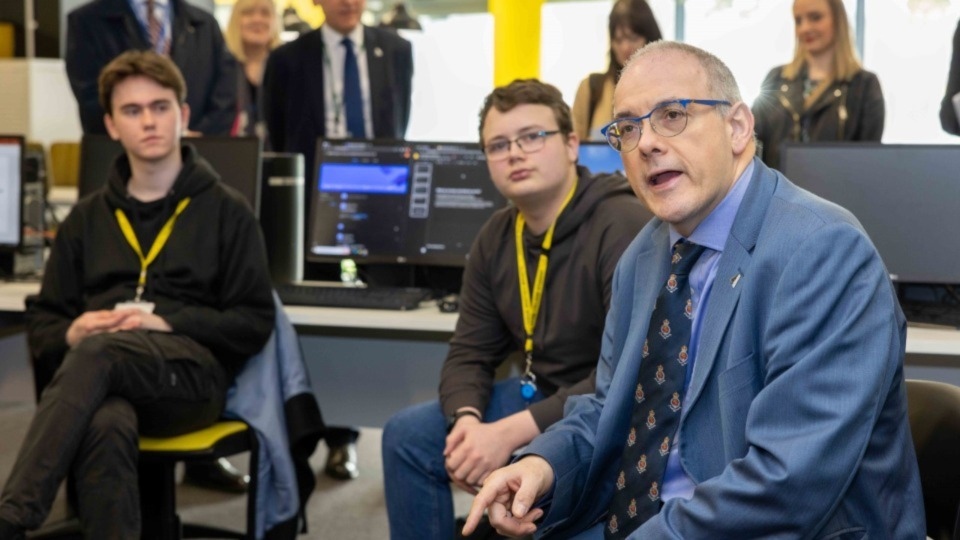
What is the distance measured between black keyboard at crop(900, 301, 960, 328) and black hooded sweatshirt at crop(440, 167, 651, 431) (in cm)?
92

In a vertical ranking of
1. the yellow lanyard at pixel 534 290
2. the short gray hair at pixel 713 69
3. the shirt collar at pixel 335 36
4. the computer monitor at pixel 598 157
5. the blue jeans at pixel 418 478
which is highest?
the shirt collar at pixel 335 36

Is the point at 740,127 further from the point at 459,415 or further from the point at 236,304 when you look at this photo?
the point at 236,304

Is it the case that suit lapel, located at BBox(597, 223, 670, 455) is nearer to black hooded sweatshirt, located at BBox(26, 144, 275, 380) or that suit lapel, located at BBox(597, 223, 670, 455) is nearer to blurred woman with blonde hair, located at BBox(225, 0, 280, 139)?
black hooded sweatshirt, located at BBox(26, 144, 275, 380)

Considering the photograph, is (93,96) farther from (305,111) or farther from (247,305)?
(247,305)

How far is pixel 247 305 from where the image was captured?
323 centimetres

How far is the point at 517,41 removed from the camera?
1082 centimetres

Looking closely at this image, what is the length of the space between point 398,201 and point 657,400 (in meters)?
2.13

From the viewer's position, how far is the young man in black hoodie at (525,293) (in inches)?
108

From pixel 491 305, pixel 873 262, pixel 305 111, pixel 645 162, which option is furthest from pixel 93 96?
pixel 873 262

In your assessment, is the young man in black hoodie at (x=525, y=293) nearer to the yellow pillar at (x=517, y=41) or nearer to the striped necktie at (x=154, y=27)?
the striped necktie at (x=154, y=27)

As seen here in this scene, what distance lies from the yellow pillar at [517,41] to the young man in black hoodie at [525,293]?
798 cm

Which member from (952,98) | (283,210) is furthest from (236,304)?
(952,98)

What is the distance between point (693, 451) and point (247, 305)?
1.81 metres

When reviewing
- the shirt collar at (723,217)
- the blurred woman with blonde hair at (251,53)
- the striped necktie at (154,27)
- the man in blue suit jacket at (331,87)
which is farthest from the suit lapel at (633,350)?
the blurred woman with blonde hair at (251,53)
